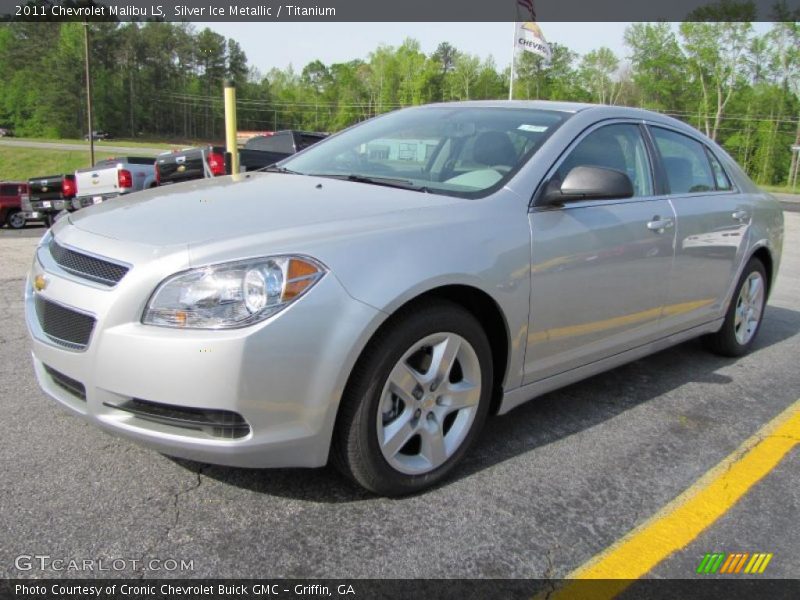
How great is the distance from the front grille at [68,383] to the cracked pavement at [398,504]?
15.5 inches

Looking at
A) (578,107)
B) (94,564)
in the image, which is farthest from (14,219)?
(94,564)

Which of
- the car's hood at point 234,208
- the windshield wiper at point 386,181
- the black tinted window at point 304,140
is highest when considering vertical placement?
the black tinted window at point 304,140

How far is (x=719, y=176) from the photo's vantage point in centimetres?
434

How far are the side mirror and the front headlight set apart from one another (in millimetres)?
1363

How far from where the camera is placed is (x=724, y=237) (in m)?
4.08

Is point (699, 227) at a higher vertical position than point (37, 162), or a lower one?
higher

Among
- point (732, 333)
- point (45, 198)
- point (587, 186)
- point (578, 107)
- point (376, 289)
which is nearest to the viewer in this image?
point (376, 289)

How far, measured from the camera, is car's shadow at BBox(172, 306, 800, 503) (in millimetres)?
2582

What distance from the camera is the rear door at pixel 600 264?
9.46 feet

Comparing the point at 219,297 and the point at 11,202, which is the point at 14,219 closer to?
the point at 11,202

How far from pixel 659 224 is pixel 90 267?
2.73 meters

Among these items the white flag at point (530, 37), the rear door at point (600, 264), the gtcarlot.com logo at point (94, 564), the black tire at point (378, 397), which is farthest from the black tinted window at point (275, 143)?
the white flag at point (530, 37)

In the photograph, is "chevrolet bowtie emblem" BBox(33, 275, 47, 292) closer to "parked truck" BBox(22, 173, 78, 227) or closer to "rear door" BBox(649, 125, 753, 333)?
"rear door" BBox(649, 125, 753, 333)

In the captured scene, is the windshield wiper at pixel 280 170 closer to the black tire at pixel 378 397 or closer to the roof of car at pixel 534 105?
the roof of car at pixel 534 105
